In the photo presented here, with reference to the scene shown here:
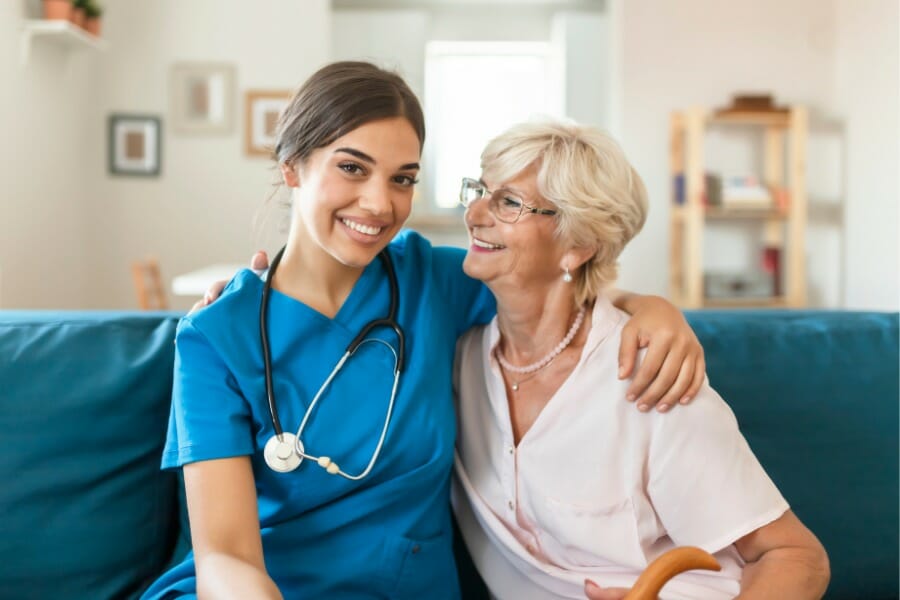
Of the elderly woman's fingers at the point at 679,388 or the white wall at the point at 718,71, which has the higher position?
the white wall at the point at 718,71

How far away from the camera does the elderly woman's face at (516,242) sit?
1390 millimetres

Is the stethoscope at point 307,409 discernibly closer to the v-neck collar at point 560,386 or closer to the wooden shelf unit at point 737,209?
the v-neck collar at point 560,386

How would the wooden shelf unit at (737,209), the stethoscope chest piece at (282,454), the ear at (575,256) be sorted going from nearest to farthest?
the stethoscope chest piece at (282,454) → the ear at (575,256) → the wooden shelf unit at (737,209)

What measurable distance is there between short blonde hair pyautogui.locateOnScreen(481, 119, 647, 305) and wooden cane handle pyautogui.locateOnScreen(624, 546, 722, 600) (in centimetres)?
58

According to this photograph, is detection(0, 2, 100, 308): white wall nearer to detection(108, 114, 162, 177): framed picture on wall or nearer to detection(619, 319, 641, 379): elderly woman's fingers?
detection(108, 114, 162, 177): framed picture on wall

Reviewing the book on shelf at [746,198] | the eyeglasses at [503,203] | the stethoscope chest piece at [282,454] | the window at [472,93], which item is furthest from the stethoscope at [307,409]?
the window at [472,93]

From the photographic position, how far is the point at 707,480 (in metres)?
1.23

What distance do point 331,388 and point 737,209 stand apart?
162 inches

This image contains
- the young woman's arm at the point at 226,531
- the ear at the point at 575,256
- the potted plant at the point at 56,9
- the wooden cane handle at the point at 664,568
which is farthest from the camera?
the potted plant at the point at 56,9

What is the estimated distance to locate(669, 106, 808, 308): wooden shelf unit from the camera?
4855 mm

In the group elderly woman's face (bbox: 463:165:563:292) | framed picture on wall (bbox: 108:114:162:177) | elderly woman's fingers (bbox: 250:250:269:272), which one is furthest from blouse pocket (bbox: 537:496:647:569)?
framed picture on wall (bbox: 108:114:162:177)

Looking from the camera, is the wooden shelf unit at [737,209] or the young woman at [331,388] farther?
the wooden shelf unit at [737,209]

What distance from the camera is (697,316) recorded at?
163cm

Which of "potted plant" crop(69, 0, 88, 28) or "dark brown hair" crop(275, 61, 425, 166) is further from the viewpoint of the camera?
"potted plant" crop(69, 0, 88, 28)
